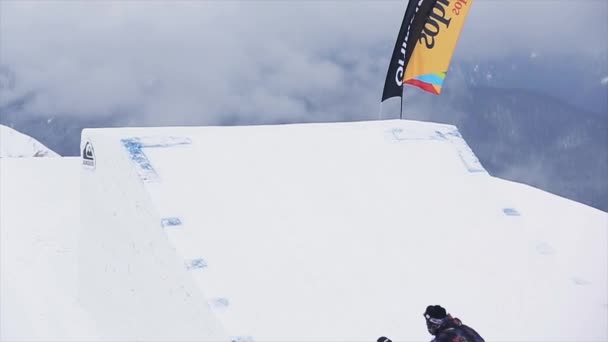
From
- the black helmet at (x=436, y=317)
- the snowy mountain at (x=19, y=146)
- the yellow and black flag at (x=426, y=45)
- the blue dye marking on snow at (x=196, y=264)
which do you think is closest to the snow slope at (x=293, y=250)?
the blue dye marking on snow at (x=196, y=264)

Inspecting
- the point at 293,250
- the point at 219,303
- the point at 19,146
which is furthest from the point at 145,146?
the point at 19,146

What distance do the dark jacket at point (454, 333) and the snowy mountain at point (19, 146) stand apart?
45.1 feet

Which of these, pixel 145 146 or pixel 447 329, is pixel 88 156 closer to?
pixel 145 146

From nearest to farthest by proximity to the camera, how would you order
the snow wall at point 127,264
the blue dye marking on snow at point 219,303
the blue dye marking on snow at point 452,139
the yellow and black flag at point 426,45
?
the blue dye marking on snow at point 219,303 < the snow wall at point 127,264 < the blue dye marking on snow at point 452,139 < the yellow and black flag at point 426,45

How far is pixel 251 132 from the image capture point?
6559 millimetres

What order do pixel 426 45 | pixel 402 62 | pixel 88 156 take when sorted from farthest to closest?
pixel 402 62, pixel 426 45, pixel 88 156

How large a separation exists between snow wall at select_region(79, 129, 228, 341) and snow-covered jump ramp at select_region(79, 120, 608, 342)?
18mm

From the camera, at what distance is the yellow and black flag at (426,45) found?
937 cm

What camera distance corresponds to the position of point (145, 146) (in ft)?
19.6

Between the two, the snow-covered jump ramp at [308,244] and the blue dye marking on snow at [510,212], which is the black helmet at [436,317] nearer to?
the snow-covered jump ramp at [308,244]

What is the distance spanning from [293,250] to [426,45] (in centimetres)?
513

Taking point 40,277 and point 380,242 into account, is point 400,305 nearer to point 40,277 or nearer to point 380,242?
point 380,242

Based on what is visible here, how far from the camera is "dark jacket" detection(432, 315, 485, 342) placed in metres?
3.60

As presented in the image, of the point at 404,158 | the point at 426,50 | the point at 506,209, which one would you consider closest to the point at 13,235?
the point at 404,158
